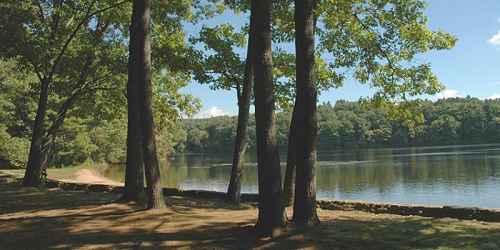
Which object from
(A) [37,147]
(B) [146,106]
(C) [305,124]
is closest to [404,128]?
(A) [37,147]

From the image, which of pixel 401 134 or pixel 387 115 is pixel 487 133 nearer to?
pixel 401 134

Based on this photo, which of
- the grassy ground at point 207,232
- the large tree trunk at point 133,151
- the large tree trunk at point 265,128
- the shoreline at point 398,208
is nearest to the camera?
the grassy ground at point 207,232

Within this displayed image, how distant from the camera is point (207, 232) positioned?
9047 mm

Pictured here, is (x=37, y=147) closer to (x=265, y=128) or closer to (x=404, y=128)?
(x=265, y=128)

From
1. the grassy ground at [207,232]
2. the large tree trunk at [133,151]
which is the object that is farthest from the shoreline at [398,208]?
the large tree trunk at [133,151]

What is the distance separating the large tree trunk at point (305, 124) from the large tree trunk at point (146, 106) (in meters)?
3.75

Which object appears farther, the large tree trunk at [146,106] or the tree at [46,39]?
the tree at [46,39]

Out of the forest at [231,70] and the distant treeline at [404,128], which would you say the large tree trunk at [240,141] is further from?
the distant treeline at [404,128]

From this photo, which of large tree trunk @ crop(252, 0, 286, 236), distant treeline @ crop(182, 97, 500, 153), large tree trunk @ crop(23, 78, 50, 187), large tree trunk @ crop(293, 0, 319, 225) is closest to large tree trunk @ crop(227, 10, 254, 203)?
large tree trunk @ crop(293, 0, 319, 225)

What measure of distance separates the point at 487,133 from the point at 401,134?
21430mm

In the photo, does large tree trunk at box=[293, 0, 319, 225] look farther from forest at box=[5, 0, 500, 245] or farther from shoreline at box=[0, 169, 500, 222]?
shoreline at box=[0, 169, 500, 222]

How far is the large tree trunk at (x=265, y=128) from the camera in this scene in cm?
860

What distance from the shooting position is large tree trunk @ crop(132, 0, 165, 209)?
11320 mm

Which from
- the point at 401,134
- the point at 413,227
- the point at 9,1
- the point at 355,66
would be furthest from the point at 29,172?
the point at 401,134
